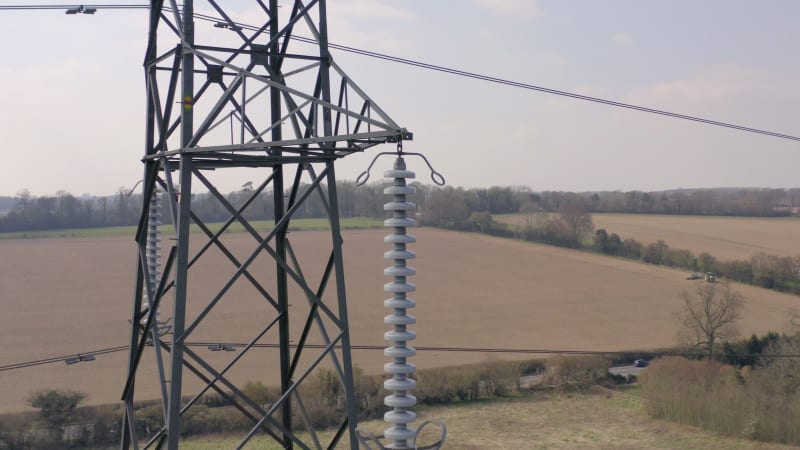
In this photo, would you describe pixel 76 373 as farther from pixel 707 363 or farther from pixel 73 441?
pixel 707 363

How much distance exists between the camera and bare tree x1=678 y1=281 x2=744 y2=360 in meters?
39.1

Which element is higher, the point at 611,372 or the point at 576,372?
the point at 576,372

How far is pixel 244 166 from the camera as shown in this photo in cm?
954

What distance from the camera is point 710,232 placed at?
191 feet

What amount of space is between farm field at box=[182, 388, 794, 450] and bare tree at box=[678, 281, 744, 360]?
7200 millimetres

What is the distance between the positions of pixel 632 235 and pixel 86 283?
3690cm

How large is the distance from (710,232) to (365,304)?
3070cm

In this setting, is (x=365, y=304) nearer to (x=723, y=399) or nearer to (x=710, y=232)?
(x=723, y=399)

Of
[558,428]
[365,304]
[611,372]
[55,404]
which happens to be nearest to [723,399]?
[558,428]

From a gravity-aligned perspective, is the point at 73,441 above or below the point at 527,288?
below

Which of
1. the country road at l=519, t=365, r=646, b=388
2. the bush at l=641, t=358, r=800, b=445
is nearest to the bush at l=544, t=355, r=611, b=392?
the country road at l=519, t=365, r=646, b=388

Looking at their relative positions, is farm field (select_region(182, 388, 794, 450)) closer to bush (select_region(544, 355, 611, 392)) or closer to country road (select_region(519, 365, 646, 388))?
bush (select_region(544, 355, 611, 392))

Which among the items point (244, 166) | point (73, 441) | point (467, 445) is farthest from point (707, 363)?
point (244, 166)

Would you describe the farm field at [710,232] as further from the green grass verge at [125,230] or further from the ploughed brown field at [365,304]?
the green grass verge at [125,230]
